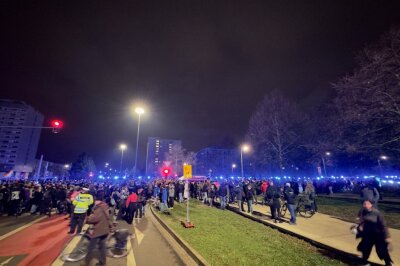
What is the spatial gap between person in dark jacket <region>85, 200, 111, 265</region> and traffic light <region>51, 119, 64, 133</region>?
395 inches

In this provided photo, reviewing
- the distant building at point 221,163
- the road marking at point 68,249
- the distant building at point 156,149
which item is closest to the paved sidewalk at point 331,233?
the road marking at point 68,249

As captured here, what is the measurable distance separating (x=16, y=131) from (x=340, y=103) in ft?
428

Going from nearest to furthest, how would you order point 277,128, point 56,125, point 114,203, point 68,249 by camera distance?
point 68,249
point 56,125
point 114,203
point 277,128

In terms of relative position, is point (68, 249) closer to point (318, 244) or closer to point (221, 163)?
point (318, 244)

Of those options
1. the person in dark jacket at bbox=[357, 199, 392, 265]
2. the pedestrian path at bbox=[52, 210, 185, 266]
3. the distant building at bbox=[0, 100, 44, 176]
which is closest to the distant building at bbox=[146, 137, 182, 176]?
the distant building at bbox=[0, 100, 44, 176]

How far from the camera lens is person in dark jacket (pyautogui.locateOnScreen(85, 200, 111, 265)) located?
614cm

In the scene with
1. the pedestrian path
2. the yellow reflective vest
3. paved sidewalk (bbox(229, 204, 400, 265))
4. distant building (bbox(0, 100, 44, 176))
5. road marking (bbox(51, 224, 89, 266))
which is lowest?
the pedestrian path

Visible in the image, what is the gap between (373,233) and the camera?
5.96 meters

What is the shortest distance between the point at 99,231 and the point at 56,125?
10.7 m

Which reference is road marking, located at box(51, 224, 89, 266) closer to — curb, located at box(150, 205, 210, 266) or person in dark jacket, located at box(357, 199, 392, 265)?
curb, located at box(150, 205, 210, 266)

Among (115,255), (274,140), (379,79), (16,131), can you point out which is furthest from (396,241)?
(16,131)

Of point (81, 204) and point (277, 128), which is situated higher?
point (277, 128)

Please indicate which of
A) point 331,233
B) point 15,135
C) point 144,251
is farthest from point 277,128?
point 15,135

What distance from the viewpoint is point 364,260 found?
20.0 ft
